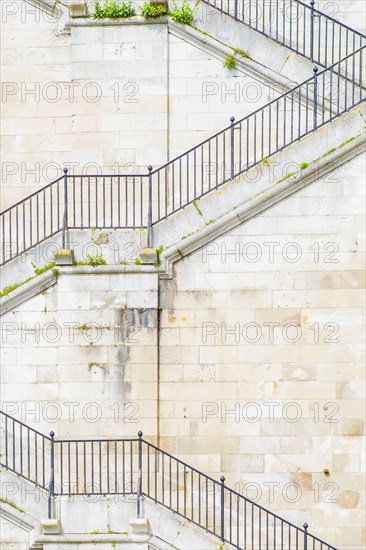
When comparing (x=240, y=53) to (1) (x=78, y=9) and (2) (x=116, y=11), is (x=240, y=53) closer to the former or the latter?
(2) (x=116, y=11)

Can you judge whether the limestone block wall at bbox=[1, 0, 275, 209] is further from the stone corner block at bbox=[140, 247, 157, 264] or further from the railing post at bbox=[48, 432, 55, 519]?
the railing post at bbox=[48, 432, 55, 519]

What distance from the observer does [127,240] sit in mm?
20234

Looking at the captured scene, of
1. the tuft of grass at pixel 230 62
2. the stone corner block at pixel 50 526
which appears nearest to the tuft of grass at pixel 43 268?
the stone corner block at pixel 50 526

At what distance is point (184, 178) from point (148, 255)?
8.65 feet

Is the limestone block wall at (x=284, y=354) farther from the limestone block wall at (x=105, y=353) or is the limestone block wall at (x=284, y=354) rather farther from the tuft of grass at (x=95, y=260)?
the tuft of grass at (x=95, y=260)

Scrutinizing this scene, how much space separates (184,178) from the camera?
22172mm

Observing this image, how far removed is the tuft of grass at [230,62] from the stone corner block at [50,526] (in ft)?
29.5

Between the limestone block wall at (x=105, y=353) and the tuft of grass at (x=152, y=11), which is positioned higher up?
the tuft of grass at (x=152, y=11)

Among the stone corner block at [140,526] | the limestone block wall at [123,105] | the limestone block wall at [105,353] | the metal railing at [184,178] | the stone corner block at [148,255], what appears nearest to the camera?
the stone corner block at [140,526]

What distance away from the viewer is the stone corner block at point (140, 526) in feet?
61.6

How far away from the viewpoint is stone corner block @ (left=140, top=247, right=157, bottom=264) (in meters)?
20.0

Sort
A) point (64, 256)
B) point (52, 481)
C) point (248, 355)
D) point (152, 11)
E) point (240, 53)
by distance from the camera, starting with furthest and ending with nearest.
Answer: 1. point (152, 11)
2. point (240, 53)
3. point (248, 355)
4. point (64, 256)
5. point (52, 481)

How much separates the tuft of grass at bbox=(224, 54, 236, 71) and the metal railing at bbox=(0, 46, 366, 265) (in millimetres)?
1012

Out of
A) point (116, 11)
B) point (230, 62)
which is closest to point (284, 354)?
point (230, 62)
